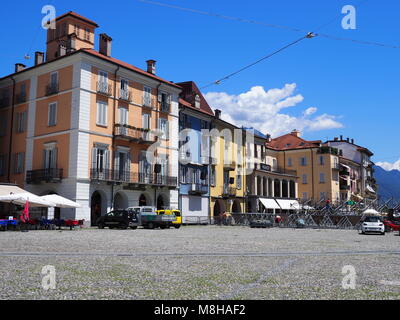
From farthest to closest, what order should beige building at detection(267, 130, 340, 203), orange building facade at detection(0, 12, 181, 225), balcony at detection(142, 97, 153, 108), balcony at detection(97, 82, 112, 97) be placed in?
beige building at detection(267, 130, 340, 203), balcony at detection(142, 97, 153, 108), balcony at detection(97, 82, 112, 97), orange building facade at detection(0, 12, 181, 225)

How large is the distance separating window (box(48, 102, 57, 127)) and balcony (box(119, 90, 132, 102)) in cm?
567

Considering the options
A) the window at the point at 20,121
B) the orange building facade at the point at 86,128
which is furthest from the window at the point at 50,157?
the window at the point at 20,121

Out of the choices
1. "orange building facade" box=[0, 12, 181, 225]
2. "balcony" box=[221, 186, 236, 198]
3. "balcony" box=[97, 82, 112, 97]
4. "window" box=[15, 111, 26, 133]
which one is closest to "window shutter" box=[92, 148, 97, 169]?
"orange building facade" box=[0, 12, 181, 225]

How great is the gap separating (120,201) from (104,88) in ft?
33.6

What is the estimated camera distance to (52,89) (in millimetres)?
39031

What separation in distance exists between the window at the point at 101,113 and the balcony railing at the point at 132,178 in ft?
13.5

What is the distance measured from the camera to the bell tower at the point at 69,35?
132 ft

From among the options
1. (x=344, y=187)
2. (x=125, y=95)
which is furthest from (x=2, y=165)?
(x=344, y=187)

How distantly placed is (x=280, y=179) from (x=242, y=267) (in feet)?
190

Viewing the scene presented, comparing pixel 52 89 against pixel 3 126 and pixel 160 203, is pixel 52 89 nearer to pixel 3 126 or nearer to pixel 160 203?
pixel 3 126

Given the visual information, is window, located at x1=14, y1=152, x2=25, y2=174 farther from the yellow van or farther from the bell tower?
the yellow van

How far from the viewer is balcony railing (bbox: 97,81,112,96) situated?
127 ft

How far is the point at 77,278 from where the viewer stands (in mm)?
8391

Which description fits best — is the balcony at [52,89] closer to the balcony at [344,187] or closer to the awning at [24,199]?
the awning at [24,199]
